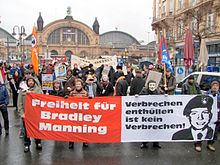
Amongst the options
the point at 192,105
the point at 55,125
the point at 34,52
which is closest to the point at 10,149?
the point at 55,125

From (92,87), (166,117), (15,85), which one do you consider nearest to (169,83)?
(92,87)

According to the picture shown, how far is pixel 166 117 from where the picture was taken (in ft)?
23.8

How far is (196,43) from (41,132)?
3097 cm

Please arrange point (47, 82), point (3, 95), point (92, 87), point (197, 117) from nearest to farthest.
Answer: point (197, 117) < point (3, 95) < point (92, 87) < point (47, 82)

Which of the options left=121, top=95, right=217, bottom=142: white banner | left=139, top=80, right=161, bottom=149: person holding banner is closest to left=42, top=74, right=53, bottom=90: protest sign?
left=139, top=80, right=161, bottom=149: person holding banner

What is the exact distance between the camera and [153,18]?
55188 mm

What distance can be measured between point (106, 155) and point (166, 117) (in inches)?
62.8

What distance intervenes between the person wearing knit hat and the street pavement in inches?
14.2

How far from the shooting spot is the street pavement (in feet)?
21.5

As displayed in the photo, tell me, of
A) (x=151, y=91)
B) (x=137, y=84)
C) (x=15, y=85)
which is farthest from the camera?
(x=15, y=85)

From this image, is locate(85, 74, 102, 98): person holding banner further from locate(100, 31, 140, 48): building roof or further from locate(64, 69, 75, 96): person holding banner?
locate(100, 31, 140, 48): building roof

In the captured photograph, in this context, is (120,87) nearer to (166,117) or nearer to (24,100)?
(166,117)

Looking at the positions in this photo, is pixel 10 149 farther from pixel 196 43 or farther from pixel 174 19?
pixel 174 19

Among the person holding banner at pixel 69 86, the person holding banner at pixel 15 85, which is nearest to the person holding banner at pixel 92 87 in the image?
the person holding banner at pixel 69 86
